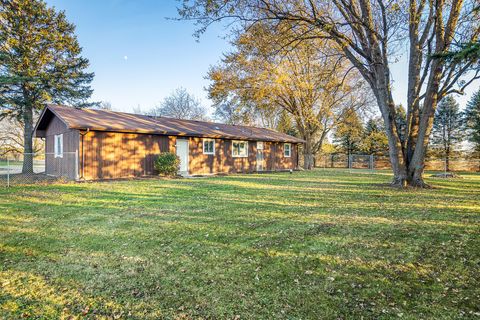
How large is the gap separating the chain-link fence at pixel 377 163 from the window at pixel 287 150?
704cm

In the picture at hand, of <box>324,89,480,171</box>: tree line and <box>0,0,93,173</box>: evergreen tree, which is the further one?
<box>324,89,480,171</box>: tree line

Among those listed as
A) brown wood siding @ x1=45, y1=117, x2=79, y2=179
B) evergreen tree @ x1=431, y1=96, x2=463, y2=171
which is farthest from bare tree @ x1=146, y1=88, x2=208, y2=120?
evergreen tree @ x1=431, y1=96, x2=463, y2=171

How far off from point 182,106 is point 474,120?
3536 centimetres

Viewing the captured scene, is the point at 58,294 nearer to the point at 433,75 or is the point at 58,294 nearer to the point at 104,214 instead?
the point at 104,214

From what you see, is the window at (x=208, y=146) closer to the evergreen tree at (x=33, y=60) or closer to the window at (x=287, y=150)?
the window at (x=287, y=150)

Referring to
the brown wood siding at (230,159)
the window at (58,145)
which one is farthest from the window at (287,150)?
the window at (58,145)

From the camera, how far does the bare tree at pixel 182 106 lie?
41188 mm

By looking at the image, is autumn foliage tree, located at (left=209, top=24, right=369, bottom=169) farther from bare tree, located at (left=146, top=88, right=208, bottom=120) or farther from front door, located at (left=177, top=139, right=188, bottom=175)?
bare tree, located at (left=146, top=88, right=208, bottom=120)

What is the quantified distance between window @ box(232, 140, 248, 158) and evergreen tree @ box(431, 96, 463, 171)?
76.7 feet

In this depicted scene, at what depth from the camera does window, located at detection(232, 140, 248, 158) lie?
1869 cm

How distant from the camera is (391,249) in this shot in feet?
12.7

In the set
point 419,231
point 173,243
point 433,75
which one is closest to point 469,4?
point 433,75

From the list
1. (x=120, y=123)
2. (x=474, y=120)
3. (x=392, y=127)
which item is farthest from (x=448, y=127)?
(x=120, y=123)

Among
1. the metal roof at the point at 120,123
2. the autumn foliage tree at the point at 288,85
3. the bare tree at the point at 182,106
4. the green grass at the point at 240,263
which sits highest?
the bare tree at the point at 182,106
